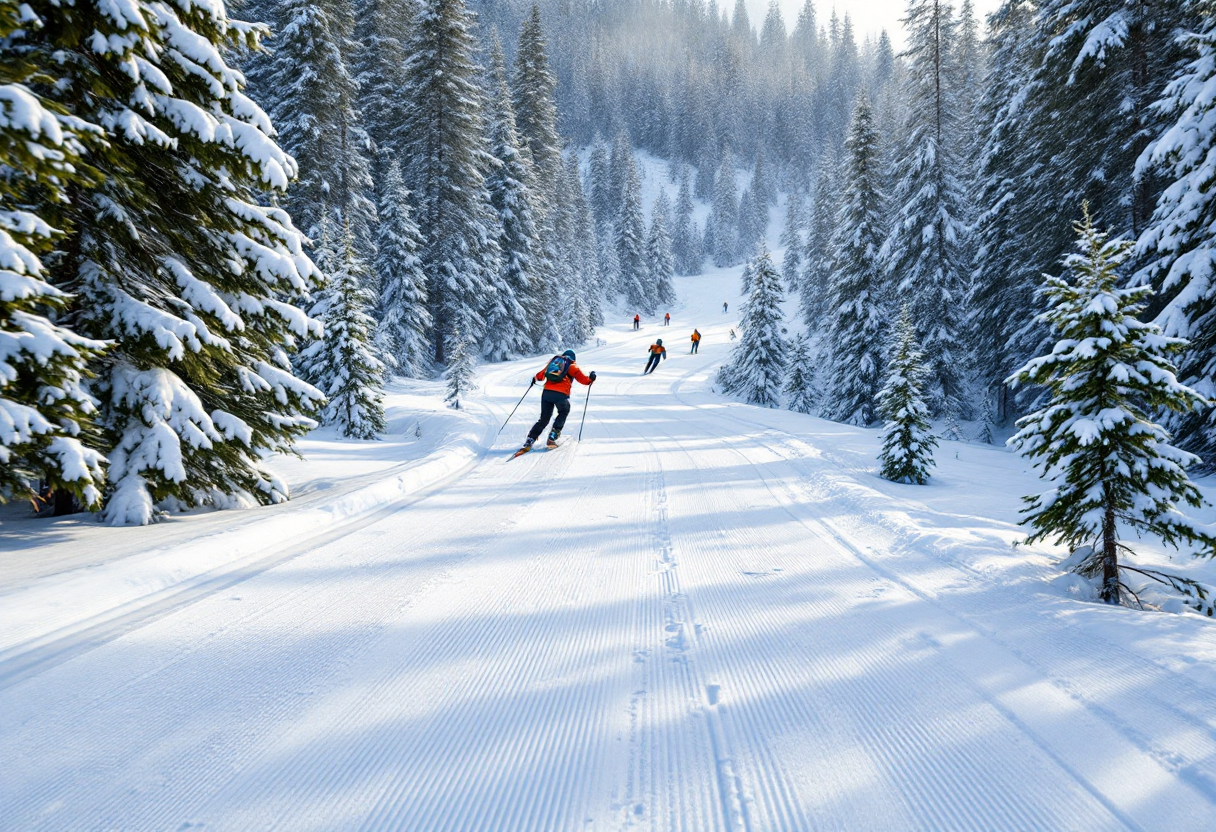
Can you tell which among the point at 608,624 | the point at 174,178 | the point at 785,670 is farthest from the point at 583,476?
the point at 174,178

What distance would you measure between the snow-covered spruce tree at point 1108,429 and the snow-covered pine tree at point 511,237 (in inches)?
1062

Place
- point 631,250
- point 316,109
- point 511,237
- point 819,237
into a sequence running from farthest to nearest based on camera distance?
1. point 631,250
2. point 819,237
3. point 511,237
4. point 316,109

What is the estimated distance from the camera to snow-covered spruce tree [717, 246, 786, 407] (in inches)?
1041

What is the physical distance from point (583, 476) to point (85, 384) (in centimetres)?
515

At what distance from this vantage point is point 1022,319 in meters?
17.4

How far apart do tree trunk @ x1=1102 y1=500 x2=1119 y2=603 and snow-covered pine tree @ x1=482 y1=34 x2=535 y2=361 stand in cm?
2745

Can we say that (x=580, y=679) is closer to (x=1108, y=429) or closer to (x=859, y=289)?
(x=1108, y=429)

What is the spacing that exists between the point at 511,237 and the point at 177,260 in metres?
26.9

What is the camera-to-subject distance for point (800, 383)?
25.4 meters

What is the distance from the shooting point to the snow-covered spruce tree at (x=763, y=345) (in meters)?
26.4

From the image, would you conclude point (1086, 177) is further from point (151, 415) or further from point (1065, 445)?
point (151, 415)

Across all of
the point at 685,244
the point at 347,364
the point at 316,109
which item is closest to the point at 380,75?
the point at 316,109

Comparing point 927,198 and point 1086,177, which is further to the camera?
point 927,198

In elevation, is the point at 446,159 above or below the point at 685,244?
below
